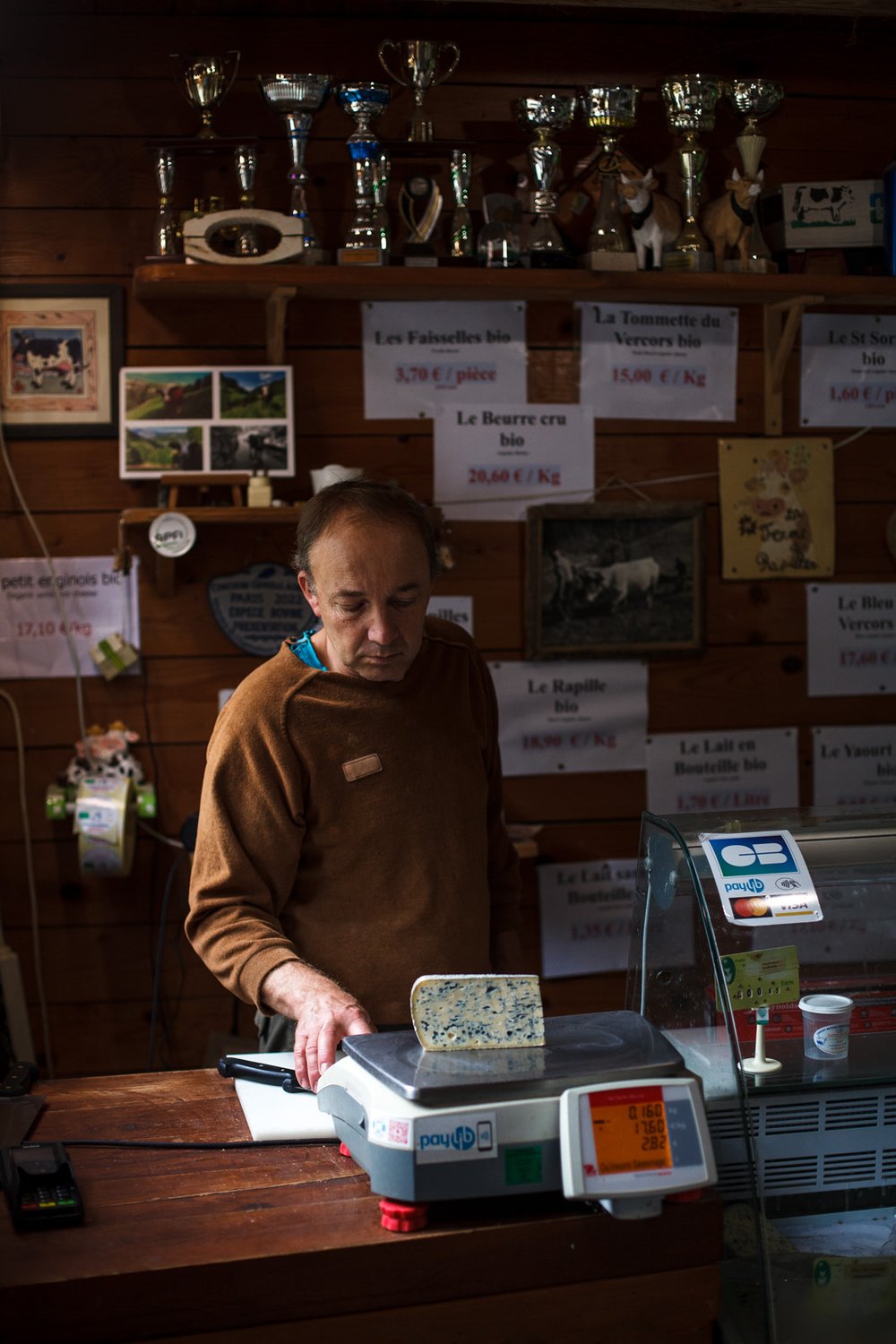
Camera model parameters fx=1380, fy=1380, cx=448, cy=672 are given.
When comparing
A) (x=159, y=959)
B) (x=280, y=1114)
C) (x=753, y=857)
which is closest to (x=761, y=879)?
(x=753, y=857)

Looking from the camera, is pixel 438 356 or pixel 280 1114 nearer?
pixel 280 1114

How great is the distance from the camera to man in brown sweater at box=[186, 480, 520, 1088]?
1.79m

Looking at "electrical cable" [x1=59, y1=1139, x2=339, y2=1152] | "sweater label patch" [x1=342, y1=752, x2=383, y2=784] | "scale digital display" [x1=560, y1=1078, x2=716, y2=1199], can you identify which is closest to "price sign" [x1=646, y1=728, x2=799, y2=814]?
"sweater label patch" [x1=342, y1=752, x2=383, y2=784]

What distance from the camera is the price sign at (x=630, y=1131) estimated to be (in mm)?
1204

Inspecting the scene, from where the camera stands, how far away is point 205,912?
1762 millimetres

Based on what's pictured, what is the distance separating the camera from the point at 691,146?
2758mm

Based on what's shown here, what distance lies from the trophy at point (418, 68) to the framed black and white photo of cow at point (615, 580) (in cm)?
79

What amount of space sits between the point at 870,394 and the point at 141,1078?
7.15ft

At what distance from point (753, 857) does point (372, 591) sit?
23.9 inches

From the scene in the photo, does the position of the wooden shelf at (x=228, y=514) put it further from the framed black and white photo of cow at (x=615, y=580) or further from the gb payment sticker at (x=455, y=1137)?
the gb payment sticker at (x=455, y=1137)

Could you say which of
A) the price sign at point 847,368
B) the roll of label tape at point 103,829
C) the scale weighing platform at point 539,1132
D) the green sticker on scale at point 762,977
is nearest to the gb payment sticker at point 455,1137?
the scale weighing platform at point 539,1132

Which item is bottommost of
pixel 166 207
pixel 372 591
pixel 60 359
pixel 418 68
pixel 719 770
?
pixel 719 770

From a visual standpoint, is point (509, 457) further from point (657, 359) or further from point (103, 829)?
point (103, 829)

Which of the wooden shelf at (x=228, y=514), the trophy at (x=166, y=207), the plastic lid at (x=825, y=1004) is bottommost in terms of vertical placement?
the plastic lid at (x=825, y=1004)
